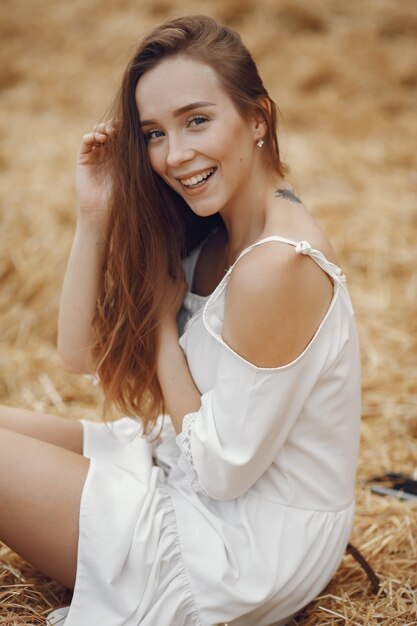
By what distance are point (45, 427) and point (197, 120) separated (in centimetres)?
91

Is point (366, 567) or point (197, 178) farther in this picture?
point (366, 567)

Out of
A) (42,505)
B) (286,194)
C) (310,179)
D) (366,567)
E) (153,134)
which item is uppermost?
(153,134)

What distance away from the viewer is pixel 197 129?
1.71 m

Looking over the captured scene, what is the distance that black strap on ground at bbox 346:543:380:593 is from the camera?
6.41 ft

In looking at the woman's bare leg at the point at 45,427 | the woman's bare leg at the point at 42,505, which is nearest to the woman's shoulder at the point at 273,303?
the woman's bare leg at the point at 42,505

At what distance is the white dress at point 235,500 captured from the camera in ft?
5.19

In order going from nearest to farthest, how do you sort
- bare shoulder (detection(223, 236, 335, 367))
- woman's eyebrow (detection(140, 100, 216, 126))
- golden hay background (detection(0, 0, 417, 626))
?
bare shoulder (detection(223, 236, 335, 367)), woman's eyebrow (detection(140, 100, 216, 126)), golden hay background (detection(0, 0, 417, 626))

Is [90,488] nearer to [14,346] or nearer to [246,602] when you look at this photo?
[246,602]

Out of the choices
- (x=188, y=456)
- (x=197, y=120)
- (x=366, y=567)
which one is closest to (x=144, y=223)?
(x=197, y=120)

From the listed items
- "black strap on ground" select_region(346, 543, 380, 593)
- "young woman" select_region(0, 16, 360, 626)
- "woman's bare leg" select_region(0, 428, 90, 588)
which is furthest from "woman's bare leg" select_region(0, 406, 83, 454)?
"black strap on ground" select_region(346, 543, 380, 593)

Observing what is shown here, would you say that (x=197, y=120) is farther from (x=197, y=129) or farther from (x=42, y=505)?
(x=42, y=505)

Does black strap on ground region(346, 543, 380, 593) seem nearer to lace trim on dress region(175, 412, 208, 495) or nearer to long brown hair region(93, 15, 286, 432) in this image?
lace trim on dress region(175, 412, 208, 495)

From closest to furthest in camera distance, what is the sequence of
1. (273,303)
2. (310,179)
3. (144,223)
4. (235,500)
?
(273,303) → (235,500) → (144,223) → (310,179)

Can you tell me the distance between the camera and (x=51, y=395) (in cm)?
321
